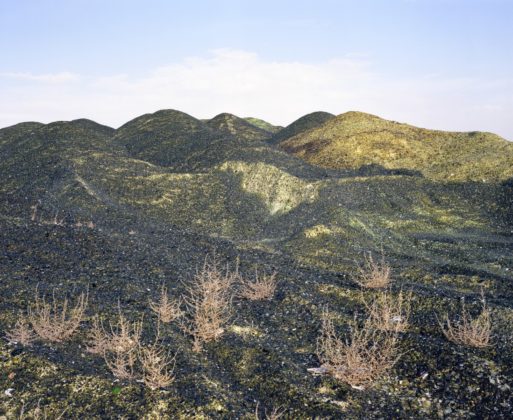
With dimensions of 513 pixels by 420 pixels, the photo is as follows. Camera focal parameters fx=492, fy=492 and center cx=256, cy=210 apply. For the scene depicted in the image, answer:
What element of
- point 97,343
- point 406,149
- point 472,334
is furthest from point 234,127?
point 97,343

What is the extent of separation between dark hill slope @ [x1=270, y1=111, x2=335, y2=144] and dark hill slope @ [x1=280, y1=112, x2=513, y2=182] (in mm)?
5617

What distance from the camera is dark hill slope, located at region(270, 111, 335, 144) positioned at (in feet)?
148

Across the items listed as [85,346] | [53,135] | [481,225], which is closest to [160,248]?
[85,346]

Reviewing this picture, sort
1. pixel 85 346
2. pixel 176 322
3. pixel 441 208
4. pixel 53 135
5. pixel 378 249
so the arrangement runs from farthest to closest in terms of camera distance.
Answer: pixel 53 135, pixel 441 208, pixel 378 249, pixel 176 322, pixel 85 346

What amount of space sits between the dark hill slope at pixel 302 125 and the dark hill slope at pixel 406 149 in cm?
562

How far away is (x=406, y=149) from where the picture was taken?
1284 inches

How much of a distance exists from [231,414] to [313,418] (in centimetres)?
103

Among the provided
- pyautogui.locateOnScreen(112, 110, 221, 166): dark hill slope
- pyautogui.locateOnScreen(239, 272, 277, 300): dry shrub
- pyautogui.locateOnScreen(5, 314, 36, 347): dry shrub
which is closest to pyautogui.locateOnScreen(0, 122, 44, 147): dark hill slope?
pyautogui.locateOnScreen(112, 110, 221, 166): dark hill slope

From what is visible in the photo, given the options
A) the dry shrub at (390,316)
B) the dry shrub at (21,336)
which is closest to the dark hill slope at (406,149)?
the dry shrub at (390,316)

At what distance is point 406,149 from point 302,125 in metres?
16.6

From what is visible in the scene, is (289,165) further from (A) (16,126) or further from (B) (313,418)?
(A) (16,126)

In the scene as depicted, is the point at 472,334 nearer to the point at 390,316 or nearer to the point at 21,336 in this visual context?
the point at 390,316

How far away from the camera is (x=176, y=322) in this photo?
867 centimetres

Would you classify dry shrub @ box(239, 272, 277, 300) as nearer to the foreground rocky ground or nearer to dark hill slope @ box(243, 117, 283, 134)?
the foreground rocky ground
